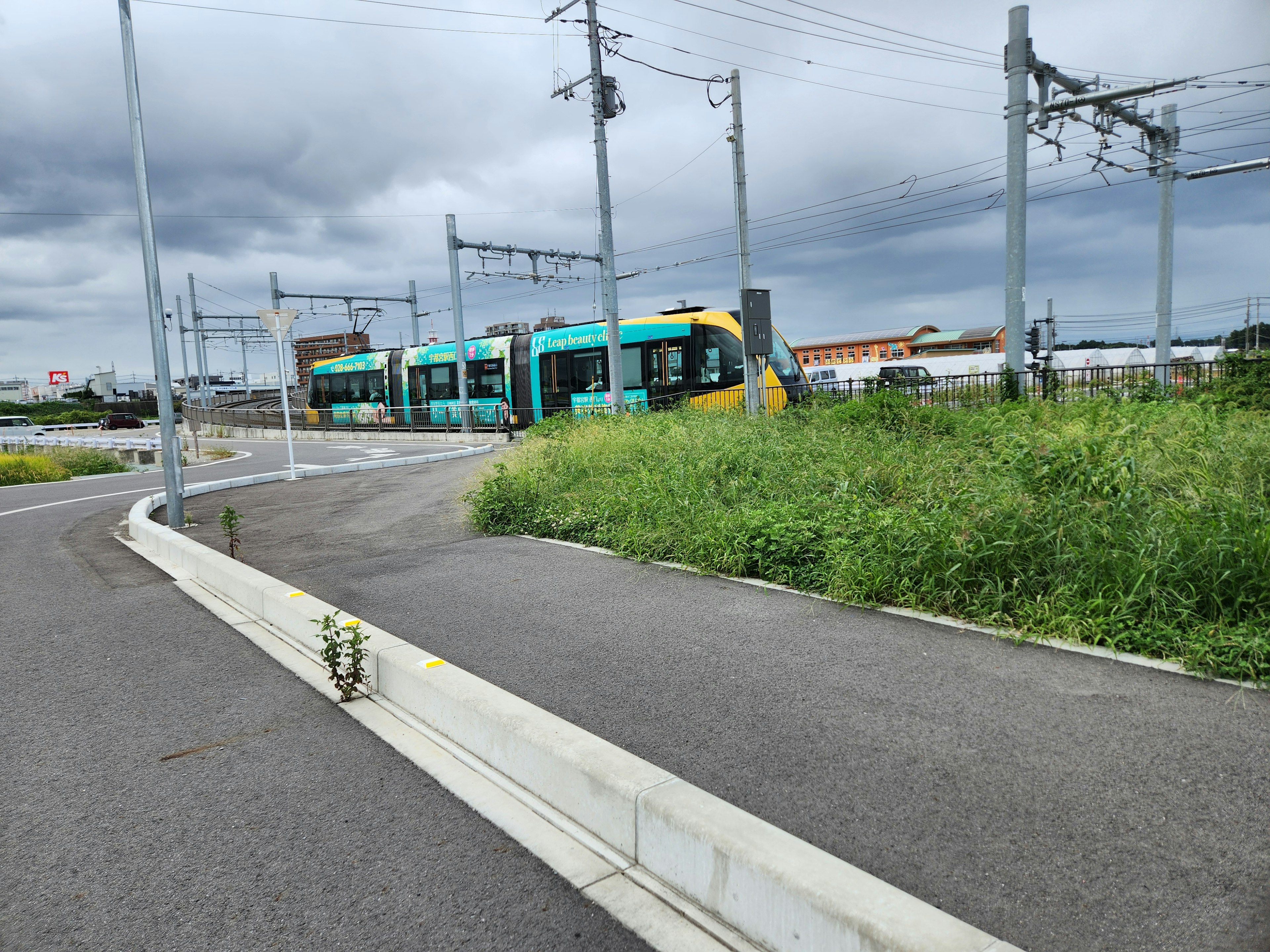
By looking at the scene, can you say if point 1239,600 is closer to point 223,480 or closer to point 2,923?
point 2,923

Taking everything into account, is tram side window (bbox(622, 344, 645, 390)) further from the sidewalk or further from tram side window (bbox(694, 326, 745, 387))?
the sidewalk

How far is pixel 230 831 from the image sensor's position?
3.03 meters

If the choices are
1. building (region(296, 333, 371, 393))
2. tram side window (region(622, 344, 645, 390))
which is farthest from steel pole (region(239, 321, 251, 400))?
tram side window (region(622, 344, 645, 390))

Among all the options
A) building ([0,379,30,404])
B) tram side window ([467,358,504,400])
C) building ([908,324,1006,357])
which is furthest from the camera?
building ([0,379,30,404])

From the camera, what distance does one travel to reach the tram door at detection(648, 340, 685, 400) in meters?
21.8

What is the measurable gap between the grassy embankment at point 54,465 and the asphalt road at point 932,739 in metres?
19.1

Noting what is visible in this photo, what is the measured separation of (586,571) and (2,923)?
4.53 metres

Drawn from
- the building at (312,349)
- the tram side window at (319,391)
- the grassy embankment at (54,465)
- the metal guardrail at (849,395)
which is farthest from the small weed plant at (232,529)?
the building at (312,349)

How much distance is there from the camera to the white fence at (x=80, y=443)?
28.1m

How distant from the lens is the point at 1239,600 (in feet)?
13.2

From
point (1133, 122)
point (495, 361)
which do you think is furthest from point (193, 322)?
point (1133, 122)

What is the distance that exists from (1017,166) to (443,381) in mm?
22147

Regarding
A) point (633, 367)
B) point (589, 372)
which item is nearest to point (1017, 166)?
point (633, 367)

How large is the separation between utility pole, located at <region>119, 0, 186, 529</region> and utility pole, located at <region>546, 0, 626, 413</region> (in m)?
10.1
